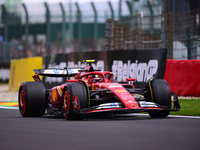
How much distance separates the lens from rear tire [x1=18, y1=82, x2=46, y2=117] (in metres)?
11.3

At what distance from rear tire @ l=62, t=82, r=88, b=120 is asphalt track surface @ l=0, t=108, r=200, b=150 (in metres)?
0.82

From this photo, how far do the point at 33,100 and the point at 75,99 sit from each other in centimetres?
188

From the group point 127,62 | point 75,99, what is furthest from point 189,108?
point 127,62

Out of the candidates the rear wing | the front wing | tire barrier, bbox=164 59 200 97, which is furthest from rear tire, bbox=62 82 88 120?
tire barrier, bbox=164 59 200 97

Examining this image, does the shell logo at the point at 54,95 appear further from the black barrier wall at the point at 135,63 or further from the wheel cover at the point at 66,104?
the black barrier wall at the point at 135,63

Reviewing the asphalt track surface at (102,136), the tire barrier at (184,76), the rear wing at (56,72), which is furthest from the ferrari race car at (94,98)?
the tire barrier at (184,76)

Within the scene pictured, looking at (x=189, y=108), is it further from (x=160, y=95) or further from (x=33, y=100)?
(x=33, y=100)

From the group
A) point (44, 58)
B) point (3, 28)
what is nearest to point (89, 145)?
point (44, 58)

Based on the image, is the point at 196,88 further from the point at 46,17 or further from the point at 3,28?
the point at 3,28

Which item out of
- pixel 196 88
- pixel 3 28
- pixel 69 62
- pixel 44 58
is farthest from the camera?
pixel 3 28

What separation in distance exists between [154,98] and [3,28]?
996 inches

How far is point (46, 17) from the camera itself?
30047 millimetres

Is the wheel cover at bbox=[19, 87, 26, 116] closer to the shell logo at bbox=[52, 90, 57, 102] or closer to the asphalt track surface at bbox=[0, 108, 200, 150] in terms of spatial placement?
the shell logo at bbox=[52, 90, 57, 102]

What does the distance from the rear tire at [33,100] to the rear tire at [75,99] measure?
152cm
